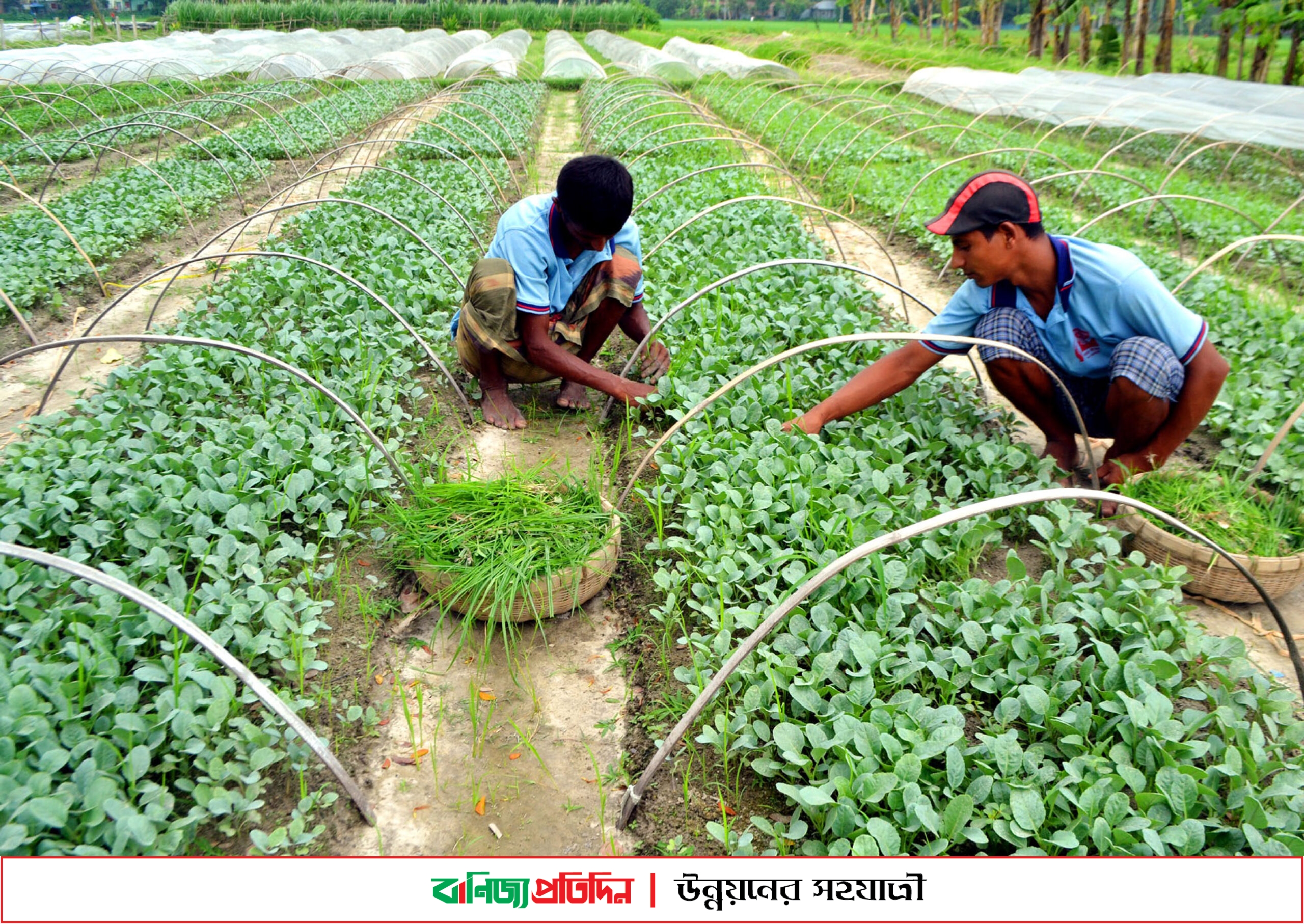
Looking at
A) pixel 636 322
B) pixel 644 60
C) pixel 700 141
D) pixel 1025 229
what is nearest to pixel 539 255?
pixel 636 322

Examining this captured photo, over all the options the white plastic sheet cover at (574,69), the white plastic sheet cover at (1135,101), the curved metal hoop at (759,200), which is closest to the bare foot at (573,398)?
the curved metal hoop at (759,200)

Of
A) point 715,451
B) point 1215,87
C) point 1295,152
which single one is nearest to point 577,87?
point 1215,87

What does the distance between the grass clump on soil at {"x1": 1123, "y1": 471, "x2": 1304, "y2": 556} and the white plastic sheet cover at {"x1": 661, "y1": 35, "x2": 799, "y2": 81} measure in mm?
15474

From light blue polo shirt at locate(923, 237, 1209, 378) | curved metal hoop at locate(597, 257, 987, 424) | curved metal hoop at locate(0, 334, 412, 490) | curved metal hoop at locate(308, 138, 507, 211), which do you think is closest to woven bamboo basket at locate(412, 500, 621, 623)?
curved metal hoop at locate(0, 334, 412, 490)

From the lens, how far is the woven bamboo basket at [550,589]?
2.52 meters

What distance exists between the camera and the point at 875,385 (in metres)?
3.02

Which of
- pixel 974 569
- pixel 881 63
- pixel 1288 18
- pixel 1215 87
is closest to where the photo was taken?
pixel 974 569

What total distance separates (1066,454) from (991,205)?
45.4 inches

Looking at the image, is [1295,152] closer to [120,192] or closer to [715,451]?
[715,451]

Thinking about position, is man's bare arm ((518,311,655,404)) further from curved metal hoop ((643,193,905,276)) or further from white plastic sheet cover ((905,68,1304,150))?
white plastic sheet cover ((905,68,1304,150))

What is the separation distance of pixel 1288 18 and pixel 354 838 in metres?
13.6

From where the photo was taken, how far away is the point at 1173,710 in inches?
81.8

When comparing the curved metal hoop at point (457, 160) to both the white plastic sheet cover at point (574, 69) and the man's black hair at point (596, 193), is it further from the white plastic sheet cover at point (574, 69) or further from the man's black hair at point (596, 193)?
the white plastic sheet cover at point (574, 69)

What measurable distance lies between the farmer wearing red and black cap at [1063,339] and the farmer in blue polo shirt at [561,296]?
107 centimetres
